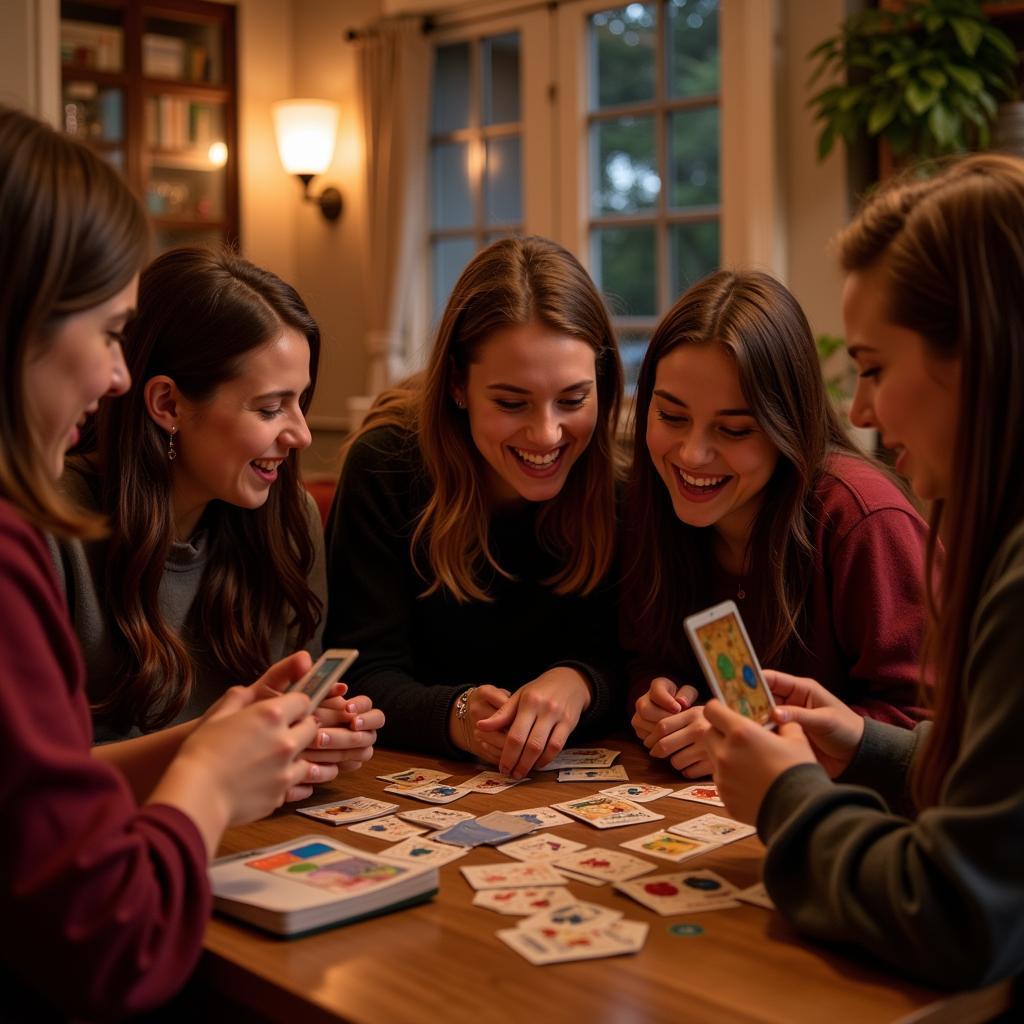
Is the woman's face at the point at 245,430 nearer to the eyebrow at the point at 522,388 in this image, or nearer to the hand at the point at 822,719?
the eyebrow at the point at 522,388

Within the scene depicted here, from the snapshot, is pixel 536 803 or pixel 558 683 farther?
pixel 558 683

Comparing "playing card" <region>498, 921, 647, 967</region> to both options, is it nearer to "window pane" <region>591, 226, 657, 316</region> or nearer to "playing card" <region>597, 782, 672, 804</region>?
"playing card" <region>597, 782, 672, 804</region>

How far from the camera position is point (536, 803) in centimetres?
187

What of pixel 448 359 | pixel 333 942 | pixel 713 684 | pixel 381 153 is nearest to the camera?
pixel 333 942

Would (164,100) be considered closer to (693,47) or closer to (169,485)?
(693,47)

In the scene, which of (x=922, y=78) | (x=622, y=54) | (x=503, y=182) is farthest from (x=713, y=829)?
(x=503, y=182)

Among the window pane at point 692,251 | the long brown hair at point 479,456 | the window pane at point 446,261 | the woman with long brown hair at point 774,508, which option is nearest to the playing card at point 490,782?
the woman with long brown hair at point 774,508

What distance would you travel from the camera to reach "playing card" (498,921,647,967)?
1.32 metres

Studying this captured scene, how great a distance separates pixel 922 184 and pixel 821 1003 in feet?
2.94

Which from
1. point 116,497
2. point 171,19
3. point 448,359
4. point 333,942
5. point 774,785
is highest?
point 171,19

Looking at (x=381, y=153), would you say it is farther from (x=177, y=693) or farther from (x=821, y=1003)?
(x=821, y=1003)

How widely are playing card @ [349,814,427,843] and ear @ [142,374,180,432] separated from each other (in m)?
0.80

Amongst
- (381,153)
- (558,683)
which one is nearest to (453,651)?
(558,683)

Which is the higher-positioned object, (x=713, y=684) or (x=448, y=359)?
(x=448, y=359)
